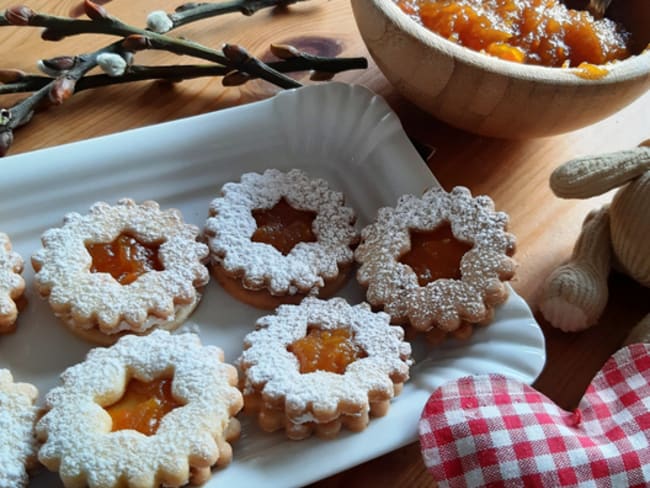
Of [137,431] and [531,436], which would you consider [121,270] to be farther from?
[531,436]

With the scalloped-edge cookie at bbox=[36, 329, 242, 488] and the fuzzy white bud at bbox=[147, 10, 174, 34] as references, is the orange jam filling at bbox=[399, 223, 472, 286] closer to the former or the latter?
the scalloped-edge cookie at bbox=[36, 329, 242, 488]

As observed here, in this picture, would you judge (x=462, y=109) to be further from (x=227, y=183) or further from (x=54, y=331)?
(x=54, y=331)

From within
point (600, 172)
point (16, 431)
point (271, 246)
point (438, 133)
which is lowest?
point (16, 431)

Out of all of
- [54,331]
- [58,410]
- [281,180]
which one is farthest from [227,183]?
[58,410]

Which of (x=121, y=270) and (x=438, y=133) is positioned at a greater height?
(x=438, y=133)

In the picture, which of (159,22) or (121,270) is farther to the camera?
(159,22)

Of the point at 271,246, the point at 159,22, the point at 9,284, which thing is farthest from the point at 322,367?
the point at 159,22
